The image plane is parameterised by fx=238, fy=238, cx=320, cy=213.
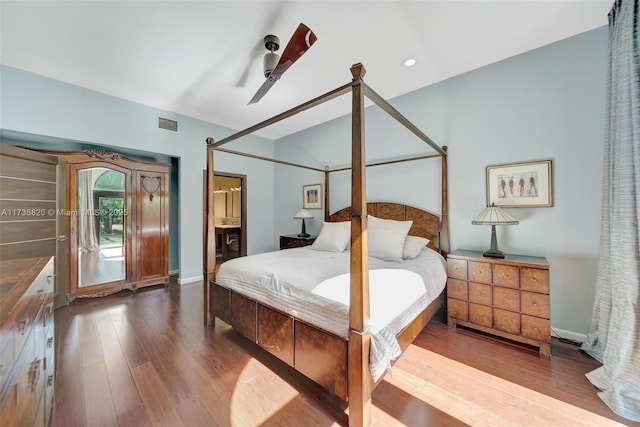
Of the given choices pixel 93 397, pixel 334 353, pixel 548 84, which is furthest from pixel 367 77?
pixel 93 397

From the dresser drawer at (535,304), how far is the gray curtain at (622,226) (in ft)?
1.13

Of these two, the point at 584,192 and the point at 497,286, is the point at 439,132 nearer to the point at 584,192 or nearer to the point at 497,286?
the point at 584,192

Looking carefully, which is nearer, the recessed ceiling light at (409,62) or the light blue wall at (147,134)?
the recessed ceiling light at (409,62)

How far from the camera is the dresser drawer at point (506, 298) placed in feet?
7.19

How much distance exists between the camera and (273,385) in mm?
1749

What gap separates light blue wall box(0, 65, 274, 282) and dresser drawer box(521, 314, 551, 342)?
4.46 meters

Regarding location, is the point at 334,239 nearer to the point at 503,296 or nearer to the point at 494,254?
the point at 494,254

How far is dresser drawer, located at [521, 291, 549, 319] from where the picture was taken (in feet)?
6.77

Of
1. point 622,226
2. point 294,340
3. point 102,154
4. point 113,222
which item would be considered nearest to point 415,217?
point 622,226

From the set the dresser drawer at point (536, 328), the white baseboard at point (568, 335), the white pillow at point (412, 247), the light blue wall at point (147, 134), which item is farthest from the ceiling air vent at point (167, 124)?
the white baseboard at point (568, 335)

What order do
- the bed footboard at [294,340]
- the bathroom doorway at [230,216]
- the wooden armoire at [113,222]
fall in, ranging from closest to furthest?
the bed footboard at [294,340], the wooden armoire at [113,222], the bathroom doorway at [230,216]

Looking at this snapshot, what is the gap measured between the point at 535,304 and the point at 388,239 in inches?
54.6

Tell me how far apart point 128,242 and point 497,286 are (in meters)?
4.80

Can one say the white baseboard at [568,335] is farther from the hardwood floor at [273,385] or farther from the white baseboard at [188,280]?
the white baseboard at [188,280]
